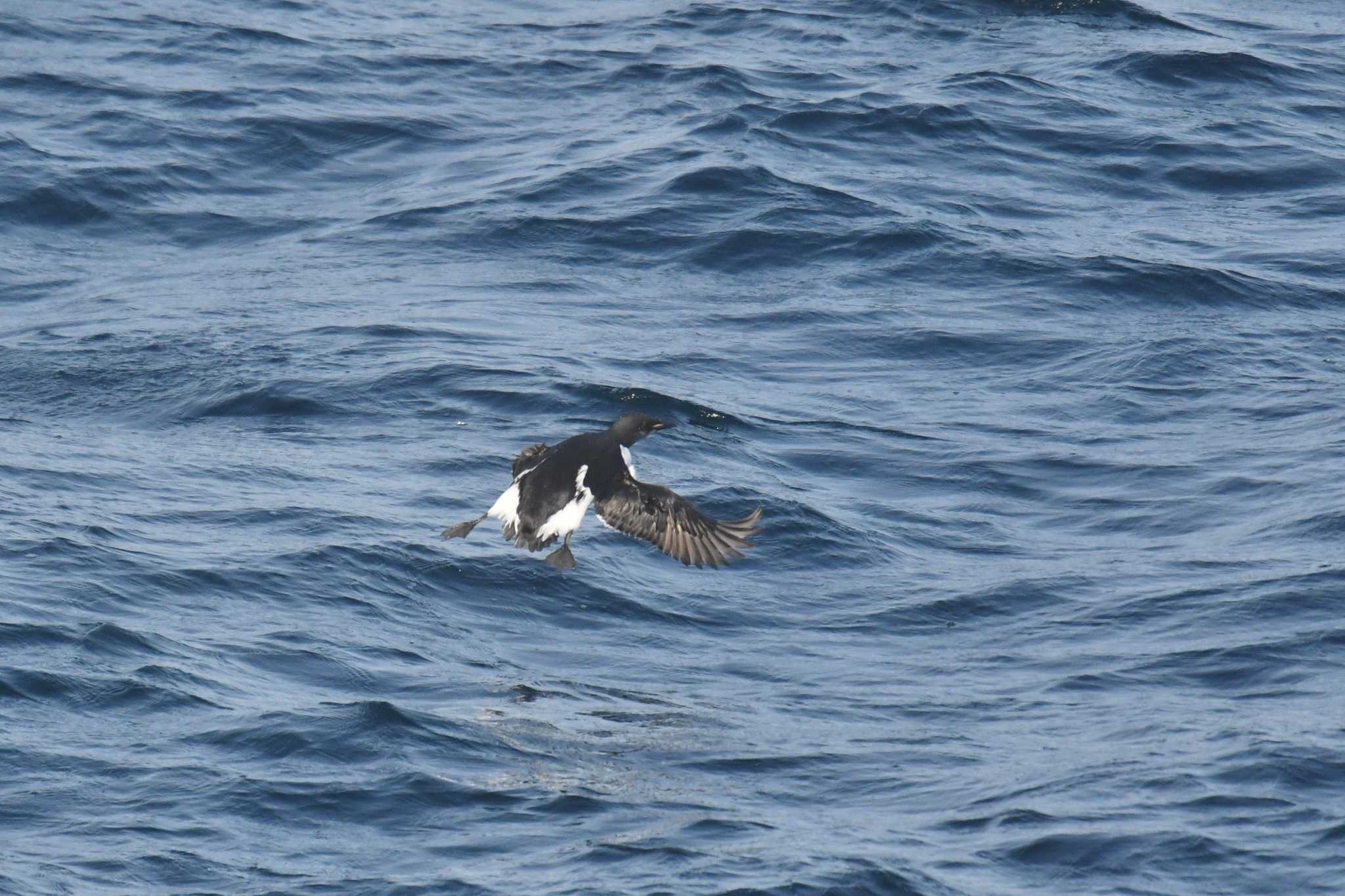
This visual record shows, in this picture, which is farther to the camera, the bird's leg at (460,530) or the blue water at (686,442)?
the bird's leg at (460,530)

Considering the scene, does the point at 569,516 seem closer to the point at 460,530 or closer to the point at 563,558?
the point at 563,558

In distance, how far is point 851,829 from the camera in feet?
31.4

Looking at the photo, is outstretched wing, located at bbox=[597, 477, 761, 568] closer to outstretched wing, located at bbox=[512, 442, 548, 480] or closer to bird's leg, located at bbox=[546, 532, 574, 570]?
bird's leg, located at bbox=[546, 532, 574, 570]

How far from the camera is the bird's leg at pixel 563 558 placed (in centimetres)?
1191

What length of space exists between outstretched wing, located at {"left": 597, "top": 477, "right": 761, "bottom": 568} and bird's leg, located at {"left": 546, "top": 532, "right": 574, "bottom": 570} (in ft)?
1.08

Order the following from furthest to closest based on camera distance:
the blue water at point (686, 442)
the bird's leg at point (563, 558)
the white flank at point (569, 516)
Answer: the bird's leg at point (563, 558), the white flank at point (569, 516), the blue water at point (686, 442)

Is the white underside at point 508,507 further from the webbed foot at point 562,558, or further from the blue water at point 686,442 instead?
the blue water at point 686,442

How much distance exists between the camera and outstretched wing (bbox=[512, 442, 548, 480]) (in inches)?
476

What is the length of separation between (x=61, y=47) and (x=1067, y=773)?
18.8 metres

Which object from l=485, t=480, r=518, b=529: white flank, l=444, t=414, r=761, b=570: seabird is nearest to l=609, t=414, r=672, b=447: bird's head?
l=444, t=414, r=761, b=570: seabird

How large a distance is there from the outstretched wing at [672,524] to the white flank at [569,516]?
17cm

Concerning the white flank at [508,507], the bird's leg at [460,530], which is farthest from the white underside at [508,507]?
the bird's leg at [460,530]

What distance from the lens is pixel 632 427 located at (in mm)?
12211

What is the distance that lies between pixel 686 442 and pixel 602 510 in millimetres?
3336
